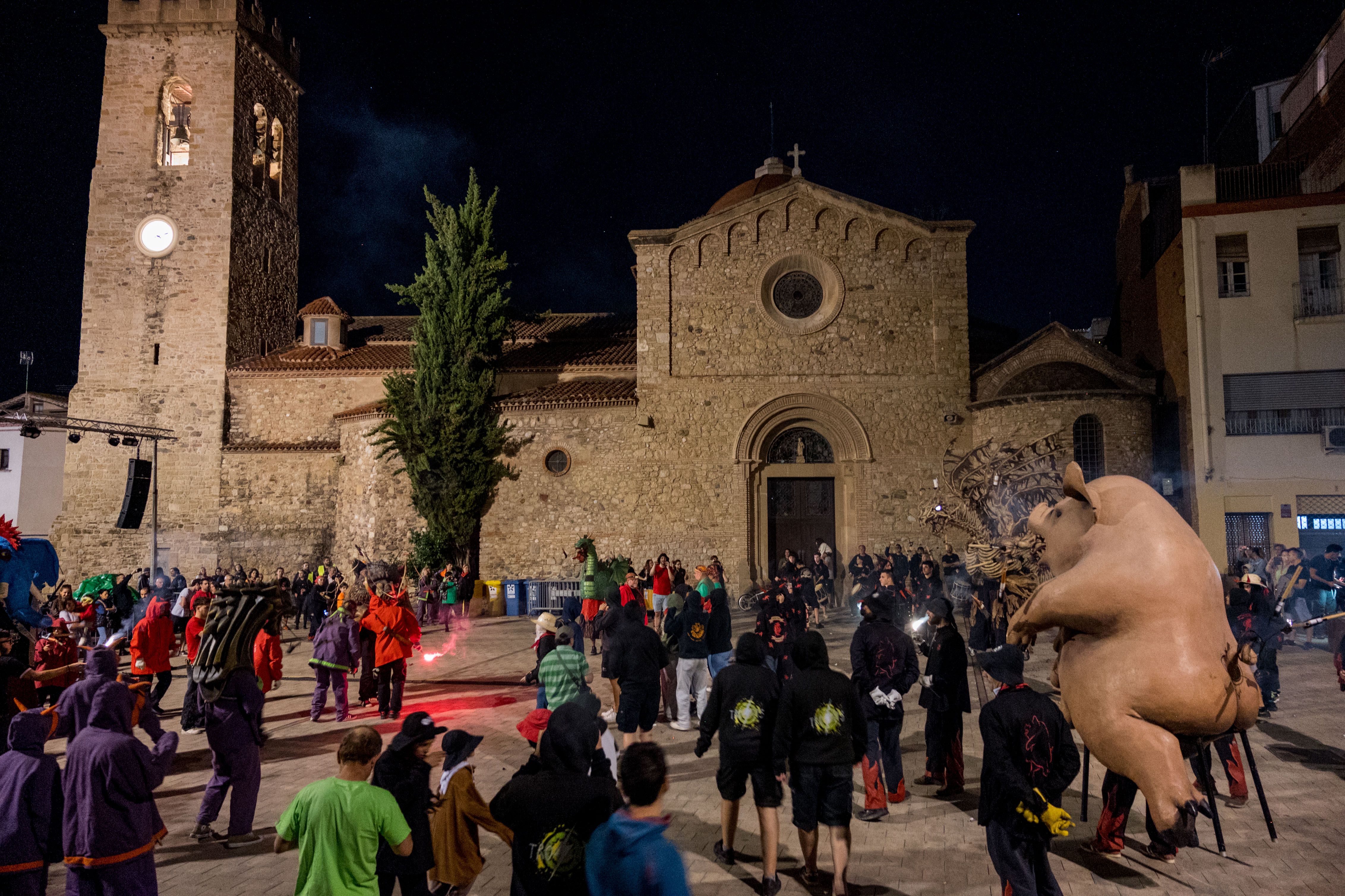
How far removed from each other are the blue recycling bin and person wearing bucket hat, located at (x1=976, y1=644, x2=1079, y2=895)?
1637 centimetres

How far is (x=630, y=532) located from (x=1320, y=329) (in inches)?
661

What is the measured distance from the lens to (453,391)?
2159cm

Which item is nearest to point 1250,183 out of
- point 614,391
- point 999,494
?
point 999,494

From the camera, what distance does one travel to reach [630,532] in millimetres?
20547

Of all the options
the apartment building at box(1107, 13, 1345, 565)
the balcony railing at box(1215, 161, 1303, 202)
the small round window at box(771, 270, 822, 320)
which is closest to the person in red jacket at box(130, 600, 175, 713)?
the small round window at box(771, 270, 822, 320)

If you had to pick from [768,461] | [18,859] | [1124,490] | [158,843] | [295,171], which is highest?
[295,171]

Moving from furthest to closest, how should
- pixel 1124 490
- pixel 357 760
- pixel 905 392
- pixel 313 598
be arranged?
1. pixel 905 392
2. pixel 313 598
3. pixel 1124 490
4. pixel 357 760

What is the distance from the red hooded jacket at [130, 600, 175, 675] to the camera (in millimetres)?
9320

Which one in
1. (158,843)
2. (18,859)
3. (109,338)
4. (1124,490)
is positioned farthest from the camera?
(109,338)

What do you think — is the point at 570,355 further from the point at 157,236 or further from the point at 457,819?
the point at 457,819

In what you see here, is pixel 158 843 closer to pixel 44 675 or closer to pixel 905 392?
pixel 44 675

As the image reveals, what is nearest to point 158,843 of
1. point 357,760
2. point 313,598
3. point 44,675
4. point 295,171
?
point 44,675

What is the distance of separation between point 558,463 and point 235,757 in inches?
618

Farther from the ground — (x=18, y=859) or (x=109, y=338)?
(x=109, y=338)
